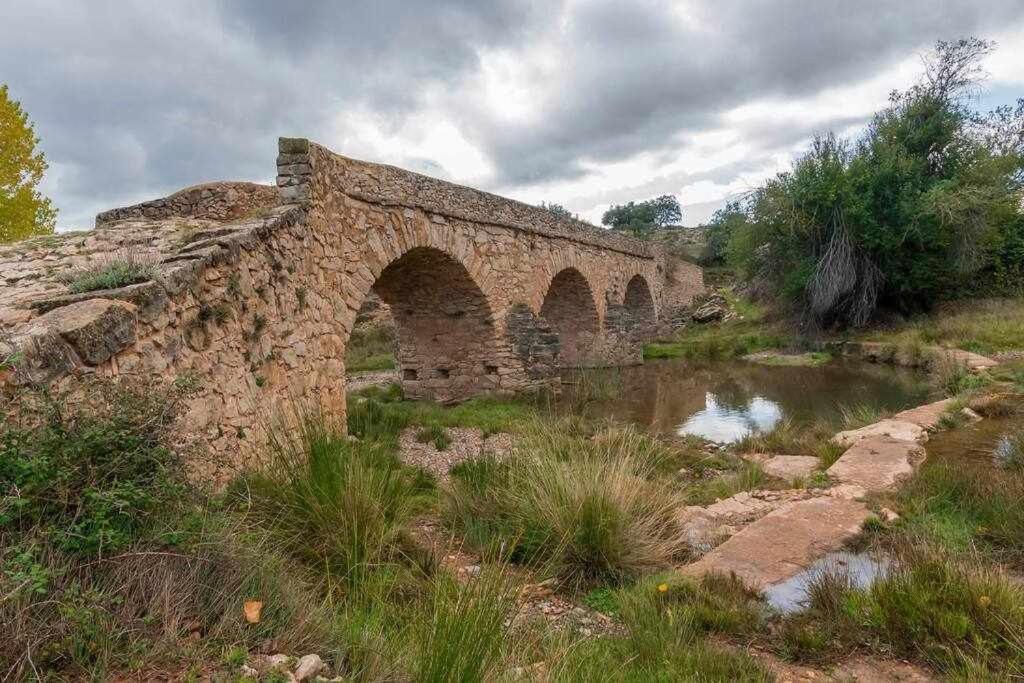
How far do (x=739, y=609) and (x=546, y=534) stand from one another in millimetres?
1127

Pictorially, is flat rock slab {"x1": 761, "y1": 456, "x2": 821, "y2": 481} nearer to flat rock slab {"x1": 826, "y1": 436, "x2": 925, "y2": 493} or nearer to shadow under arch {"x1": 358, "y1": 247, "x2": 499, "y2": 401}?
flat rock slab {"x1": 826, "y1": 436, "x2": 925, "y2": 493}

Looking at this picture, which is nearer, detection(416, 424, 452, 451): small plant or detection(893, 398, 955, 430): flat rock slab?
detection(893, 398, 955, 430): flat rock slab

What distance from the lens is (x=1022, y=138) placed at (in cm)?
1747

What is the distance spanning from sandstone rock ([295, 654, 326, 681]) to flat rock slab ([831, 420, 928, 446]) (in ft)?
19.6

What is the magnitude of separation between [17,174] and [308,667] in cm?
1539

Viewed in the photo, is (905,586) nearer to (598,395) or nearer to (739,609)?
(739,609)

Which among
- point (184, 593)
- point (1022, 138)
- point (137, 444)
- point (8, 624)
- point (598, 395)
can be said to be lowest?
point (598, 395)

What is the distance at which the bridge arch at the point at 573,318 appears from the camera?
15516 mm

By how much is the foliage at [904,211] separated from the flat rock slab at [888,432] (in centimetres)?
1038

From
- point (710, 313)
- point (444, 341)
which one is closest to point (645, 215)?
point (710, 313)

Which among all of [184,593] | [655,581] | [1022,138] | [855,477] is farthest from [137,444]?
[1022,138]

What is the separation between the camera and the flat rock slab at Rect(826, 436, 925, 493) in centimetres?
495

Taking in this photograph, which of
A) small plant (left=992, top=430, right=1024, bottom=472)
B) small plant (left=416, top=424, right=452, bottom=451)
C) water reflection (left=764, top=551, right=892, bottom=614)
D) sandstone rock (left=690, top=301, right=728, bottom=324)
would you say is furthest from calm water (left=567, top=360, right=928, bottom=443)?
sandstone rock (left=690, top=301, right=728, bottom=324)

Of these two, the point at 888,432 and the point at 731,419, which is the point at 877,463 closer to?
the point at 888,432
